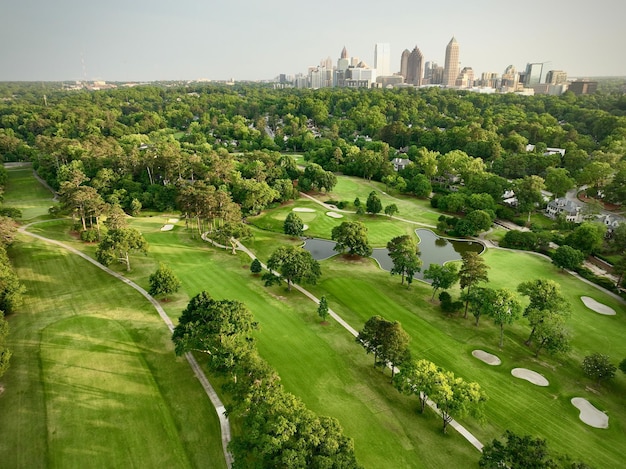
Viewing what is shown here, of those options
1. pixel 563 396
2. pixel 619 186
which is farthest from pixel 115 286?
pixel 619 186

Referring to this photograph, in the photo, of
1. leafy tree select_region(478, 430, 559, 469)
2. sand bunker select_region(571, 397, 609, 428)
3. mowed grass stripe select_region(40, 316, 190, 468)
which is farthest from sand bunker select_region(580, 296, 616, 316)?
mowed grass stripe select_region(40, 316, 190, 468)

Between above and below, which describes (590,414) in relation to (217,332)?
A: below

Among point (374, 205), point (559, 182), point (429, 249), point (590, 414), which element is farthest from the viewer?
point (559, 182)

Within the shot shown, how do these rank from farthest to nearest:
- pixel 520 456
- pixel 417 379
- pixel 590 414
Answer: pixel 590 414 → pixel 417 379 → pixel 520 456

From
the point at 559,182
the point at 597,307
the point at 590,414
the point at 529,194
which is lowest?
the point at 590,414

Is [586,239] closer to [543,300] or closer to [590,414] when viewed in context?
[543,300]

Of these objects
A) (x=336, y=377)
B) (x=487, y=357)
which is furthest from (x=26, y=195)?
(x=487, y=357)

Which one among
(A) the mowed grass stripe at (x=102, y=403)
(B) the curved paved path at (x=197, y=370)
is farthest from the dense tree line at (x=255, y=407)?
(A) the mowed grass stripe at (x=102, y=403)

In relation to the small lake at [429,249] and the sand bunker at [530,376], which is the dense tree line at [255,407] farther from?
the small lake at [429,249]
